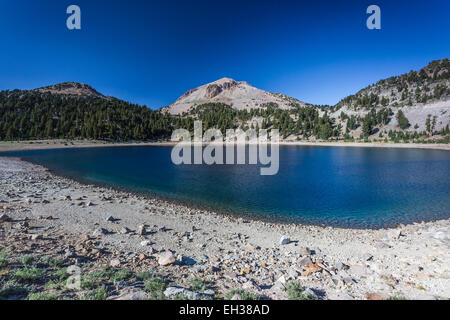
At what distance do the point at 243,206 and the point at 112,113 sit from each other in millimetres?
144821

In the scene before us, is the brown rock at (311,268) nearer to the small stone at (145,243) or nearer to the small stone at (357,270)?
the small stone at (357,270)

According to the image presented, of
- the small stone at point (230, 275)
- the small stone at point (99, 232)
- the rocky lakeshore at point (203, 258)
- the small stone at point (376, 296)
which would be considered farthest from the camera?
the small stone at point (99, 232)

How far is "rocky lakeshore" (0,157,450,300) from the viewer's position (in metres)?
5.53

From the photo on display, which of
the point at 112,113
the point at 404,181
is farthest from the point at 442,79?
the point at 112,113

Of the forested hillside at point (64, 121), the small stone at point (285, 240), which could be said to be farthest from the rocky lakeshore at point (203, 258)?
the forested hillside at point (64, 121)

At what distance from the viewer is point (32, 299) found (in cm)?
453

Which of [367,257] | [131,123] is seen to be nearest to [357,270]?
[367,257]

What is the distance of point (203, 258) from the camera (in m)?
8.10

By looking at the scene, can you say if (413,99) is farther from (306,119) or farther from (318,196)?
(318,196)

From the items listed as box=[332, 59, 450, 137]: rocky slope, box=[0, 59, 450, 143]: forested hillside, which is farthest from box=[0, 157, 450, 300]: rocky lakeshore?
box=[332, 59, 450, 137]: rocky slope

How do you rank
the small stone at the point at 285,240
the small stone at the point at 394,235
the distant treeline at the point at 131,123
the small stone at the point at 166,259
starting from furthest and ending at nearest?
the distant treeline at the point at 131,123 → the small stone at the point at 394,235 → the small stone at the point at 285,240 → the small stone at the point at 166,259

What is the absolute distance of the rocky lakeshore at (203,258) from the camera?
5527 millimetres

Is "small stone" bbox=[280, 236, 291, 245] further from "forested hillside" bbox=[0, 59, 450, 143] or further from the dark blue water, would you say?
"forested hillside" bbox=[0, 59, 450, 143]
